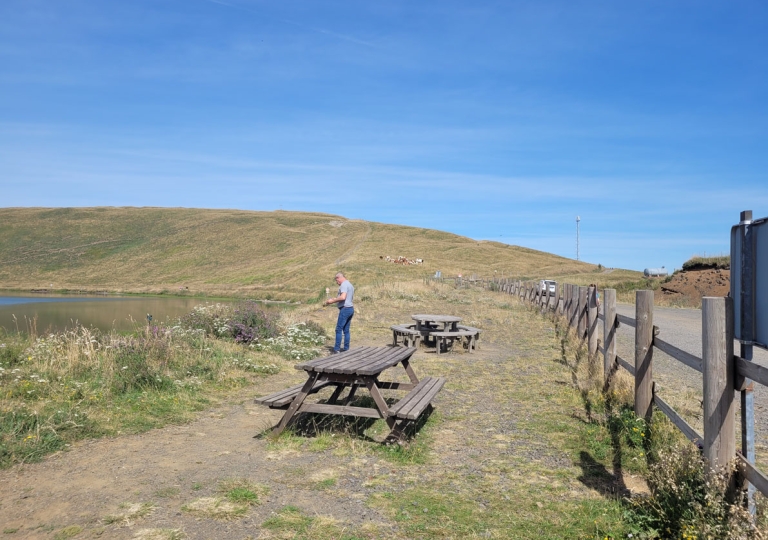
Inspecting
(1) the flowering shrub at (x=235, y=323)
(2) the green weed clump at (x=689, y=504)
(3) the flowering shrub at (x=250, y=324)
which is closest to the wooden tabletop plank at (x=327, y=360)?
(2) the green weed clump at (x=689, y=504)

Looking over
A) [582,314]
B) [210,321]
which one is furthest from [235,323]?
[582,314]

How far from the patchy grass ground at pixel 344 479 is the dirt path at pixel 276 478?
0.02 meters

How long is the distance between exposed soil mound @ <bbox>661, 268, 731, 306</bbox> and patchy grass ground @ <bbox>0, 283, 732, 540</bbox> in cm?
2559

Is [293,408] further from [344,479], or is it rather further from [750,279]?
[750,279]

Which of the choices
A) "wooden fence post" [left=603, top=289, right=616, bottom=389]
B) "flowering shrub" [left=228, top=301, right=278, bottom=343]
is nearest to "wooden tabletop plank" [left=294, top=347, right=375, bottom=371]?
"wooden fence post" [left=603, top=289, right=616, bottom=389]

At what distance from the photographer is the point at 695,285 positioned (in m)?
31.5

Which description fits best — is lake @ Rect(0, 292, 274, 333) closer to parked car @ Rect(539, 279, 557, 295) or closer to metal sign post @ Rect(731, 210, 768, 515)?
metal sign post @ Rect(731, 210, 768, 515)

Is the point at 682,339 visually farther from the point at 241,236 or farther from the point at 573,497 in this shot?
the point at 241,236

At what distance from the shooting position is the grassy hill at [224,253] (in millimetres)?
62247

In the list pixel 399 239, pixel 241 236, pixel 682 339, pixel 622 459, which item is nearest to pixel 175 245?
pixel 241 236

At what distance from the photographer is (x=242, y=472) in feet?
16.9

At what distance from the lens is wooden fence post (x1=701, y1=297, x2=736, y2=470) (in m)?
3.75

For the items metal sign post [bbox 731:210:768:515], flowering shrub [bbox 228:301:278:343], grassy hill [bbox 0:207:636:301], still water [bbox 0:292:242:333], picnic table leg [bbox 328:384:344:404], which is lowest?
still water [bbox 0:292:242:333]

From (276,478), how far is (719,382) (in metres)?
3.51
